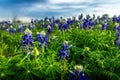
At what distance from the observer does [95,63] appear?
6797 millimetres

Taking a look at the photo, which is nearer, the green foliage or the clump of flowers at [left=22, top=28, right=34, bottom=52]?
the green foliage

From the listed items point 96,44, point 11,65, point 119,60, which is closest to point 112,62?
point 119,60

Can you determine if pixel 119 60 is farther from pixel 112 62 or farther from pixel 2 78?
pixel 2 78

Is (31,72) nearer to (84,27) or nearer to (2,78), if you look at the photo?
(2,78)

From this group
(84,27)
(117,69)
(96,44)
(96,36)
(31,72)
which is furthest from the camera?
(84,27)

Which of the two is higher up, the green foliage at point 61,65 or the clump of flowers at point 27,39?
the clump of flowers at point 27,39

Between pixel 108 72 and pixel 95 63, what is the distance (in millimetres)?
473

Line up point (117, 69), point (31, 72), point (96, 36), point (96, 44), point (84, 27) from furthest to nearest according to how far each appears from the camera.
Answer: point (84, 27), point (96, 36), point (96, 44), point (117, 69), point (31, 72)

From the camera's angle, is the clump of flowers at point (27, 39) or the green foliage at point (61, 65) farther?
the clump of flowers at point (27, 39)

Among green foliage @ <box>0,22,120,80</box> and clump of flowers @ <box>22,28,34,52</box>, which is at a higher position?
clump of flowers @ <box>22,28,34,52</box>

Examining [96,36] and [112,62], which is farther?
[96,36]

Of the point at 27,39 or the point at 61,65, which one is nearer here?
the point at 61,65

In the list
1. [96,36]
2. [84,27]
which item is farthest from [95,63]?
[84,27]

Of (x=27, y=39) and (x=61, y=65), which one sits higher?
(x=27, y=39)
